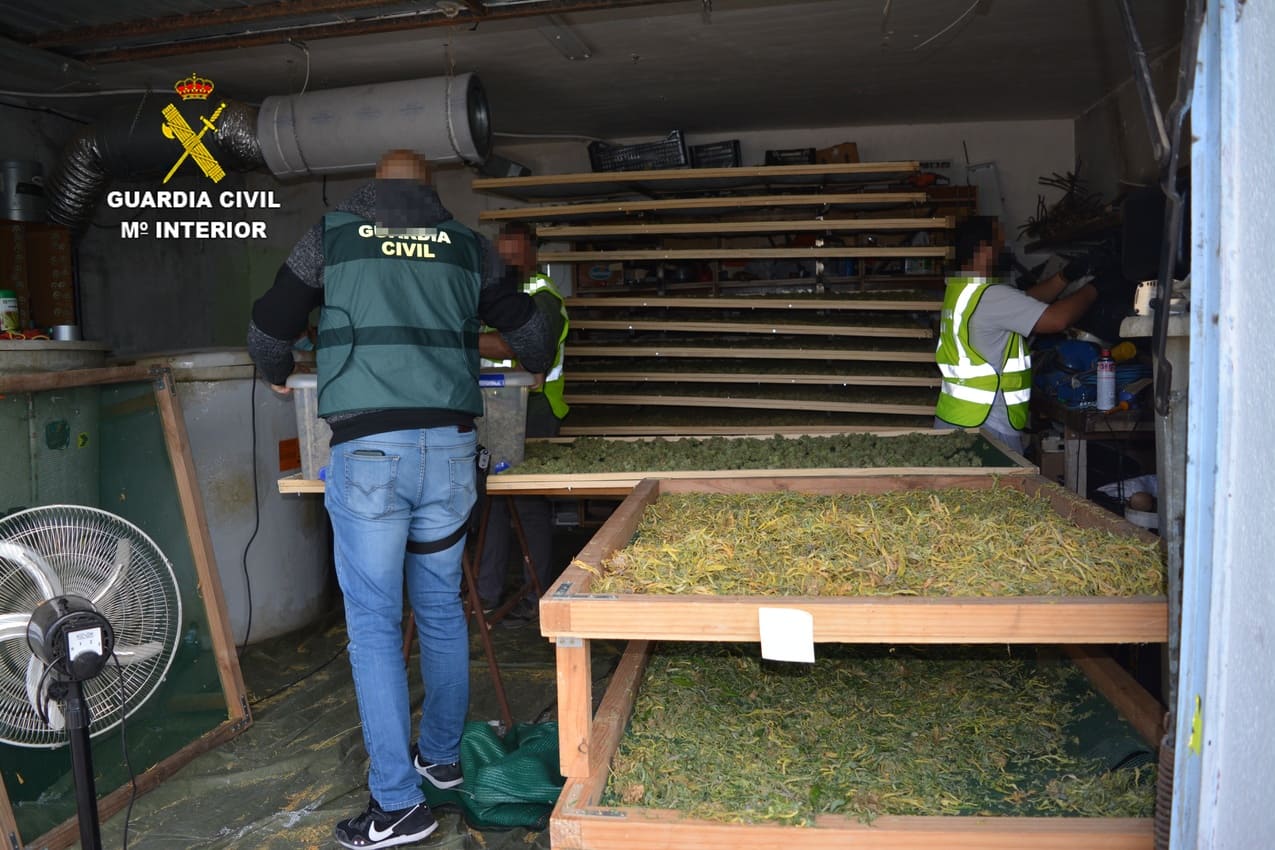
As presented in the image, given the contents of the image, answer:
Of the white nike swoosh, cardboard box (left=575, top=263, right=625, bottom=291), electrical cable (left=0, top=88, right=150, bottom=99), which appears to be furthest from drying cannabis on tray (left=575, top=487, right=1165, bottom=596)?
electrical cable (left=0, top=88, right=150, bottom=99)

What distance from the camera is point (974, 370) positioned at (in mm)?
4609

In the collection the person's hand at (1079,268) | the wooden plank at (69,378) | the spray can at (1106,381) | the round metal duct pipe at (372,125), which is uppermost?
the round metal duct pipe at (372,125)

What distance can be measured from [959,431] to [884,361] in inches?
78.1

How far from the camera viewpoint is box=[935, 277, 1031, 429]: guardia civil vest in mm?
4512

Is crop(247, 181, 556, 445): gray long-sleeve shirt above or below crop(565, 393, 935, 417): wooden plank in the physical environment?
above

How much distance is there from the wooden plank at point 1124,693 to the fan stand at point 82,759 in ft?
8.02

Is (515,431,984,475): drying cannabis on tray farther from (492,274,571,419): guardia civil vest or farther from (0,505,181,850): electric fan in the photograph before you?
(0,505,181,850): electric fan

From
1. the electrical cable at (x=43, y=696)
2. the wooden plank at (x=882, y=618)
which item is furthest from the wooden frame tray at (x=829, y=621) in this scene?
the electrical cable at (x=43, y=696)

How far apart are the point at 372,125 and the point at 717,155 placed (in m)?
2.61

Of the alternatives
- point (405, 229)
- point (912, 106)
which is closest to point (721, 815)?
point (405, 229)

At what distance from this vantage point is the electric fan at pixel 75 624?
239 cm

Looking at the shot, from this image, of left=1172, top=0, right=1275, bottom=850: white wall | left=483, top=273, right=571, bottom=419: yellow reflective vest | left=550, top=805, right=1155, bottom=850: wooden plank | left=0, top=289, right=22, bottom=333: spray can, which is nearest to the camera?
left=1172, top=0, right=1275, bottom=850: white wall

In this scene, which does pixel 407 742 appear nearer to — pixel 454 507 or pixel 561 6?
pixel 454 507

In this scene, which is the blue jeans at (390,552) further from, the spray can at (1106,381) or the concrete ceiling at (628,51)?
the spray can at (1106,381)
